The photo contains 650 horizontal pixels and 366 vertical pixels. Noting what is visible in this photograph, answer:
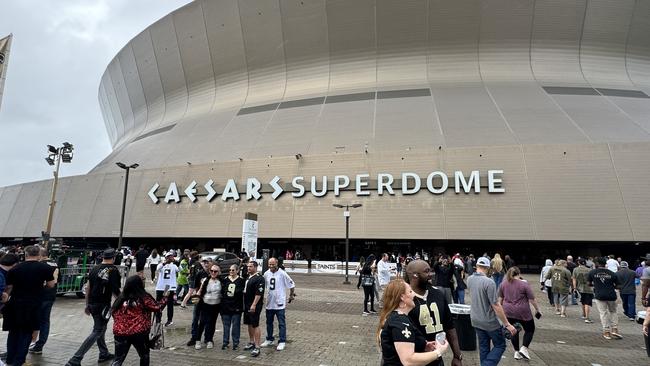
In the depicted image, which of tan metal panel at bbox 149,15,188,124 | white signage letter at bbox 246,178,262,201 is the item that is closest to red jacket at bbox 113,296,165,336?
white signage letter at bbox 246,178,262,201

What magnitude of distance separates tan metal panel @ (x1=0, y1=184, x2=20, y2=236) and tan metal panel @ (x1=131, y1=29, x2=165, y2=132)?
48.0 feet

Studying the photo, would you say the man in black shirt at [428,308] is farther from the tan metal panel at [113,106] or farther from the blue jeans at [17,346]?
the tan metal panel at [113,106]

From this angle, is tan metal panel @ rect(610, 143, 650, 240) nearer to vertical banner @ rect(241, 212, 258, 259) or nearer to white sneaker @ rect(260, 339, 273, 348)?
vertical banner @ rect(241, 212, 258, 259)

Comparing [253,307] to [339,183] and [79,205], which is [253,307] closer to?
[339,183]

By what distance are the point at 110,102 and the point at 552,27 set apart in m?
53.6

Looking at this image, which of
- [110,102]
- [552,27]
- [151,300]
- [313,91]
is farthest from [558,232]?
[110,102]

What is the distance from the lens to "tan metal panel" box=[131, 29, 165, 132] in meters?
43.7

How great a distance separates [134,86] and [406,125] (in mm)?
35466

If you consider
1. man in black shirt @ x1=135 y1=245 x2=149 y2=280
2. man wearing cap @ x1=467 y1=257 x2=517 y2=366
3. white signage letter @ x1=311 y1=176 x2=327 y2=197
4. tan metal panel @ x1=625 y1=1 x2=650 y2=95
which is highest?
tan metal panel @ x1=625 y1=1 x2=650 y2=95

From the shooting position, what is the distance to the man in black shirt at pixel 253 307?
6.96 metres

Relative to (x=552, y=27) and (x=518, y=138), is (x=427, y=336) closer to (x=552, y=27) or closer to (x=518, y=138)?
(x=518, y=138)

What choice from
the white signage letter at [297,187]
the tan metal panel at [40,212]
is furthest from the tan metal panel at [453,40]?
the tan metal panel at [40,212]

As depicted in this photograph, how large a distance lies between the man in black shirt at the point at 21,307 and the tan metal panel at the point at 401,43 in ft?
104

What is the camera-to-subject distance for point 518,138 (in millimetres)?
26875
